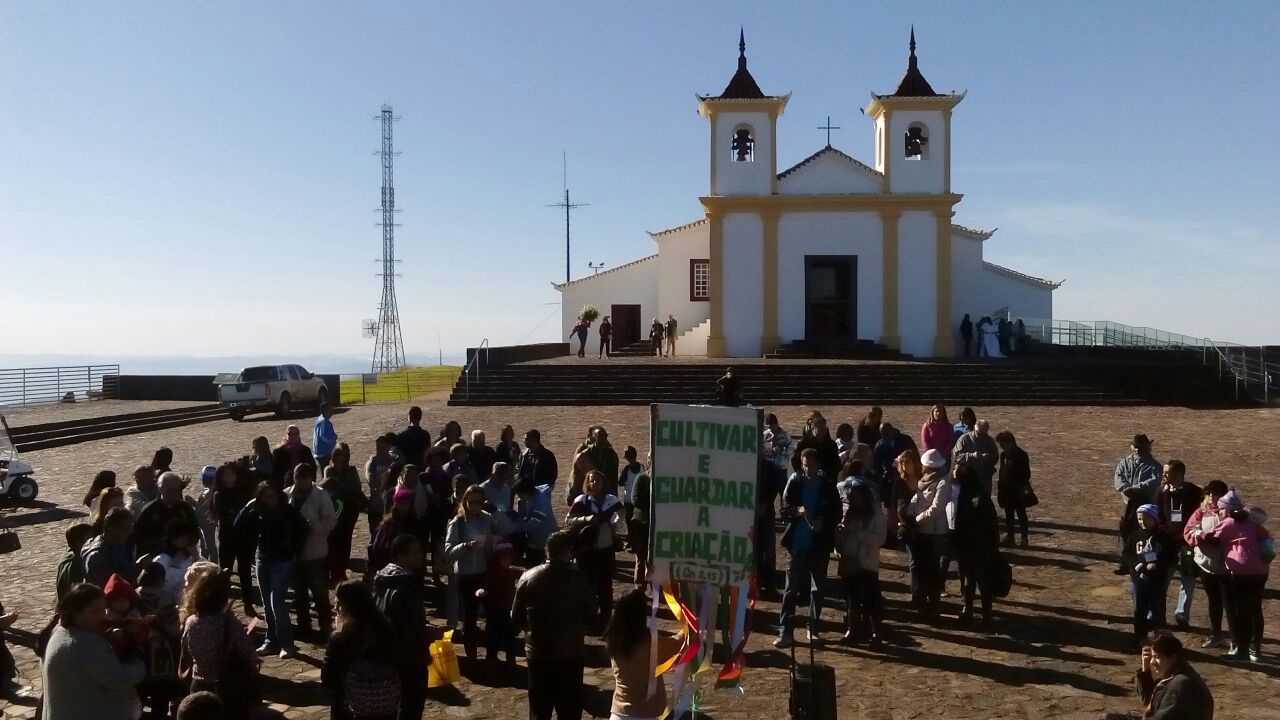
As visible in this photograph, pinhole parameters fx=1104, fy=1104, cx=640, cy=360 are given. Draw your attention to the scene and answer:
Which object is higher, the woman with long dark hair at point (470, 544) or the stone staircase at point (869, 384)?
the stone staircase at point (869, 384)

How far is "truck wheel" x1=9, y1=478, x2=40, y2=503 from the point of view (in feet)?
51.5

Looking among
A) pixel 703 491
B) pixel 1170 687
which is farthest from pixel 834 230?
pixel 1170 687

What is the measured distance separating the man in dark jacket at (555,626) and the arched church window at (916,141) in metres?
30.1

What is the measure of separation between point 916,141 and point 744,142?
5.34 m

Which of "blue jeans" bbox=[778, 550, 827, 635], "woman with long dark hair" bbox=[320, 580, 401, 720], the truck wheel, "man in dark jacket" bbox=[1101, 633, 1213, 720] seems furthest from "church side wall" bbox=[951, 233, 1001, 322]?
"woman with long dark hair" bbox=[320, 580, 401, 720]

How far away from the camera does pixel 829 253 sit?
34.2m

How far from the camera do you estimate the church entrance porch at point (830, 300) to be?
112 feet

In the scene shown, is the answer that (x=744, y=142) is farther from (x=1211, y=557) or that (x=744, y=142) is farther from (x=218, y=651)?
(x=218, y=651)

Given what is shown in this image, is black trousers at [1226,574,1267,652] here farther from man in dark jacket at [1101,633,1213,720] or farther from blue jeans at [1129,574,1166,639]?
man in dark jacket at [1101,633,1213,720]

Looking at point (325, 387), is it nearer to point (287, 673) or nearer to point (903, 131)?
point (903, 131)

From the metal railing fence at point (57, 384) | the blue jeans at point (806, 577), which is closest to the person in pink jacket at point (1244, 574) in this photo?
the blue jeans at point (806, 577)

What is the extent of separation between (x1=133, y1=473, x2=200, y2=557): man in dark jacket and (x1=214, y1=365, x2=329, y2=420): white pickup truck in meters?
20.6

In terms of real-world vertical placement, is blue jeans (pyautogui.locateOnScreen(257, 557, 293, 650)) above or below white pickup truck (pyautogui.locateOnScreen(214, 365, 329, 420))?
below

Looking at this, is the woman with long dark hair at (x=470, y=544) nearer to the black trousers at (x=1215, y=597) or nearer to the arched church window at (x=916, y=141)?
the black trousers at (x=1215, y=597)
